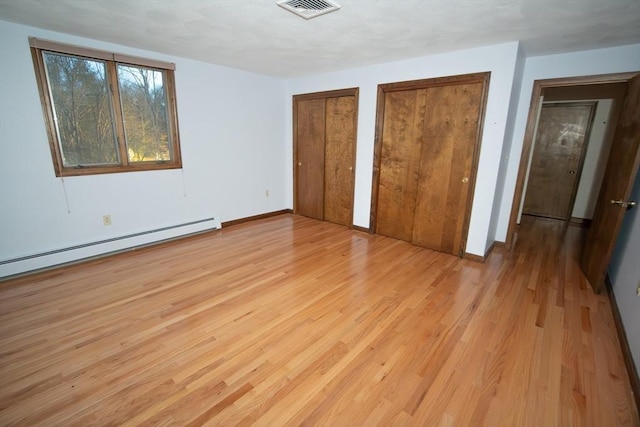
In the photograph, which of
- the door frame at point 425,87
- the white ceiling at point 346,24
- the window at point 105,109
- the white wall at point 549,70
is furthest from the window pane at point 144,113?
the white wall at point 549,70

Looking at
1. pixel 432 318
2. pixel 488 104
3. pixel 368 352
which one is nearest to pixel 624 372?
pixel 432 318

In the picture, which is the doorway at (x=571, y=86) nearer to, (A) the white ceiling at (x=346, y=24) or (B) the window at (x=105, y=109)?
(A) the white ceiling at (x=346, y=24)

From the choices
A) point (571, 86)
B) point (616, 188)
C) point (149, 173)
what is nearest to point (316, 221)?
point (149, 173)

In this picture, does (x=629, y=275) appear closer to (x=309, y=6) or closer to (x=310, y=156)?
(x=309, y=6)

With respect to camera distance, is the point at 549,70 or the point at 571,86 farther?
the point at 571,86

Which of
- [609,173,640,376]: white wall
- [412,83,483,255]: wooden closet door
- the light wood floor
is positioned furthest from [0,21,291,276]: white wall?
[609,173,640,376]: white wall

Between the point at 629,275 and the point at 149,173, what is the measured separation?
16.2 feet

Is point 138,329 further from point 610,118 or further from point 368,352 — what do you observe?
point 610,118

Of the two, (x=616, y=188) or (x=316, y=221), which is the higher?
(x=616, y=188)

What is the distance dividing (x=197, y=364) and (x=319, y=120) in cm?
387

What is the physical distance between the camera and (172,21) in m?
2.42

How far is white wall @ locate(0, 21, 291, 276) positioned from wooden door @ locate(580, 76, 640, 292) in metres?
4.36

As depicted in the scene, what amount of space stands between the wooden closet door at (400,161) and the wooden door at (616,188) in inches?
72.4

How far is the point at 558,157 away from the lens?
16.8ft
